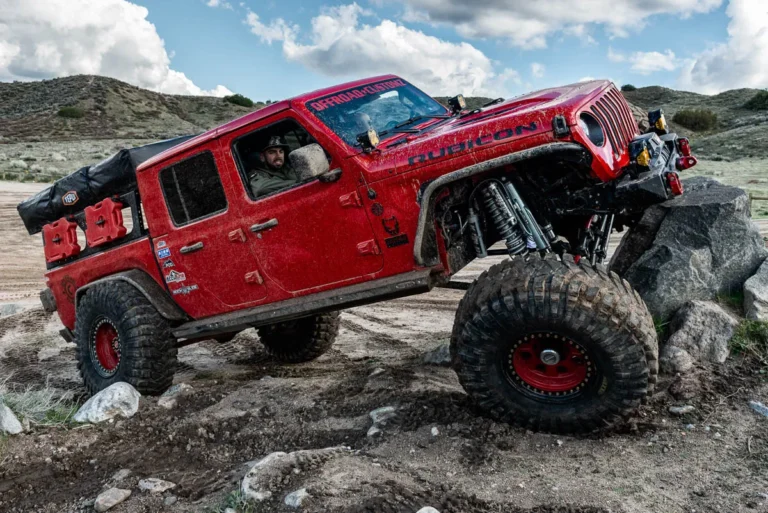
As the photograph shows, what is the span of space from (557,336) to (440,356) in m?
2.03

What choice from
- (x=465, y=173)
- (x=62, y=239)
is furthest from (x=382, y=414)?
(x=62, y=239)

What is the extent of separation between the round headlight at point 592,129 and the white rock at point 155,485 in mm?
3047

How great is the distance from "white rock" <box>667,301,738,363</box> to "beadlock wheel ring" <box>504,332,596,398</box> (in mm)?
1222

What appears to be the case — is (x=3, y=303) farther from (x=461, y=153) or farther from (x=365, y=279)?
(x=461, y=153)

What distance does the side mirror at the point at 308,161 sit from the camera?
404 centimetres

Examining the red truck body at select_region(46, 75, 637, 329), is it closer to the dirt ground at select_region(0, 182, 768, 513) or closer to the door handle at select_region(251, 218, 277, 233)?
the door handle at select_region(251, 218, 277, 233)

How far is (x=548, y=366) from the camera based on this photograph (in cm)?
375

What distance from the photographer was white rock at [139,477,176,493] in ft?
12.0

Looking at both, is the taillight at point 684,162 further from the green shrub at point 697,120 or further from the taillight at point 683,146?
the green shrub at point 697,120

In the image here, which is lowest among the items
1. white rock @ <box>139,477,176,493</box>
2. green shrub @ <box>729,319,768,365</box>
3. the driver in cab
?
green shrub @ <box>729,319,768,365</box>

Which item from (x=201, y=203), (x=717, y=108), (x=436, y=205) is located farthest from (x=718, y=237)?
(x=717, y=108)

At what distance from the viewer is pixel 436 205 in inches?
161

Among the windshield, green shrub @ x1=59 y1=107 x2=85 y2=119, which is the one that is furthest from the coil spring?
green shrub @ x1=59 y1=107 x2=85 y2=119

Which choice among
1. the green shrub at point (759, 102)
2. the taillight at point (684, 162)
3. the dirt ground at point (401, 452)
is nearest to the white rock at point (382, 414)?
the dirt ground at point (401, 452)
